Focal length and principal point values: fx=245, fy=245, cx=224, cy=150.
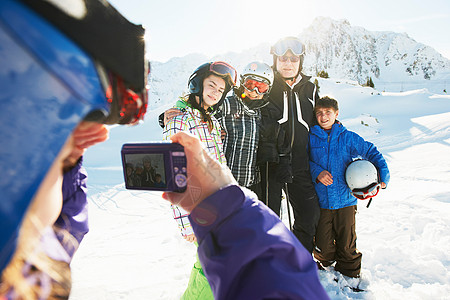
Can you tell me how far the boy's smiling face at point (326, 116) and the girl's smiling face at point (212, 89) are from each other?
1.38 m

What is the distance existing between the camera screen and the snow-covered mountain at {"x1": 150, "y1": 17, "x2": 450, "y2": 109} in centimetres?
8808

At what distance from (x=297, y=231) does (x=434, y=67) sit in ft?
387

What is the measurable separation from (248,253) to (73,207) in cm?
74

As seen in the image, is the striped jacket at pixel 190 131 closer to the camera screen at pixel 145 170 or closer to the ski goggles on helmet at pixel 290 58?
the camera screen at pixel 145 170

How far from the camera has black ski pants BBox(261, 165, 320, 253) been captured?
2938 millimetres

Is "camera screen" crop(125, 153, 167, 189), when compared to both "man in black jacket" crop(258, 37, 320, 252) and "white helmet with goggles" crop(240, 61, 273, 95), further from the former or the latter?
"white helmet with goggles" crop(240, 61, 273, 95)

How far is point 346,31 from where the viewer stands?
326ft

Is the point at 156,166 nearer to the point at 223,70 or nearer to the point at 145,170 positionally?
the point at 145,170

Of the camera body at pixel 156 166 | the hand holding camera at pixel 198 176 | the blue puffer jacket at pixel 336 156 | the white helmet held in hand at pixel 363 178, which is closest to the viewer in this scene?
the hand holding camera at pixel 198 176

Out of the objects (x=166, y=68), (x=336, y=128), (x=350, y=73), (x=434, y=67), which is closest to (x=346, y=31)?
(x=350, y=73)

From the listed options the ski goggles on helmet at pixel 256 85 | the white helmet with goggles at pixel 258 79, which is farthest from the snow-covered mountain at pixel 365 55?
the ski goggles on helmet at pixel 256 85

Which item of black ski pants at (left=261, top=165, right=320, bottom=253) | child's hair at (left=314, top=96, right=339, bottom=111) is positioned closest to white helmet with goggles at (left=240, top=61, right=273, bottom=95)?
child's hair at (left=314, top=96, right=339, bottom=111)

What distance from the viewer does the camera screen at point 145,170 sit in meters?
1.14

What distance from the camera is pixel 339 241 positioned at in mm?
3074
